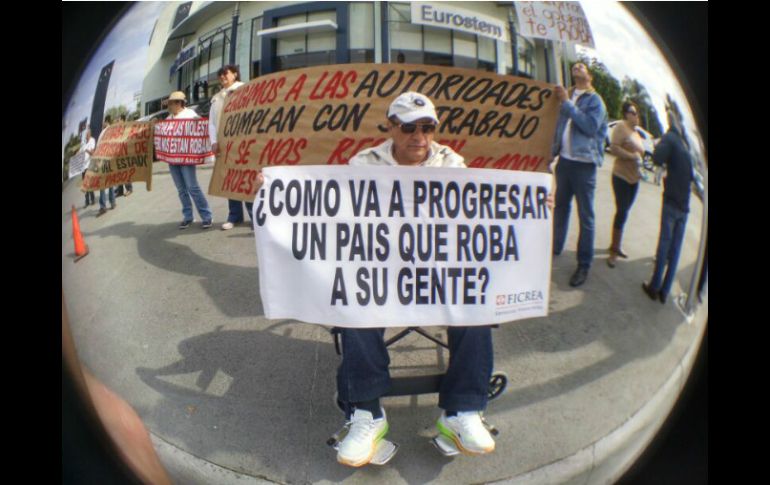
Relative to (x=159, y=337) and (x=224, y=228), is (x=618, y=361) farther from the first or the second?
(x=159, y=337)

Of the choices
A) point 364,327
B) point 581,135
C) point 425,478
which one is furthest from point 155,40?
point 425,478

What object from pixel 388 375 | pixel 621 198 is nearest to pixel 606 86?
pixel 621 198

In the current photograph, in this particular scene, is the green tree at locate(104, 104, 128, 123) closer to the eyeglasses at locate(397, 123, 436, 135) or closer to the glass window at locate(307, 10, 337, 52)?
the glass window at locate(307, 10, 337, 52)

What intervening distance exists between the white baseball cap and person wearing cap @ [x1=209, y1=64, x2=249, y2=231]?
591 millimetres

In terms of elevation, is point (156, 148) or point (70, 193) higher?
point (156, 148)

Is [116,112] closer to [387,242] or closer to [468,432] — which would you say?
[387,242]

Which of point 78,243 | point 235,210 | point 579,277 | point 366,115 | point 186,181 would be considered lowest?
point 579,277

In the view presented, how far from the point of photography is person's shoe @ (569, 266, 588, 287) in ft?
6.87

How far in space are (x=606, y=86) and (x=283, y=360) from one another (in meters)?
1.63

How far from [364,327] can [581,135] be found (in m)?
1.10

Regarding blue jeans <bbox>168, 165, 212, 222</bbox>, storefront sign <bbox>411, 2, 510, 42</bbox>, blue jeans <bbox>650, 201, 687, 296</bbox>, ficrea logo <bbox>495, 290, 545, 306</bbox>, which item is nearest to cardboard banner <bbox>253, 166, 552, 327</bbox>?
ficrea logo <bbox>495, 290, 545, 306</bbox>

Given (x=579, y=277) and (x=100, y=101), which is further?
(x=100, y=101)

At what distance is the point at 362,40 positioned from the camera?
1828 mm

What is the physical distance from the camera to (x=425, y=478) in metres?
2.02
